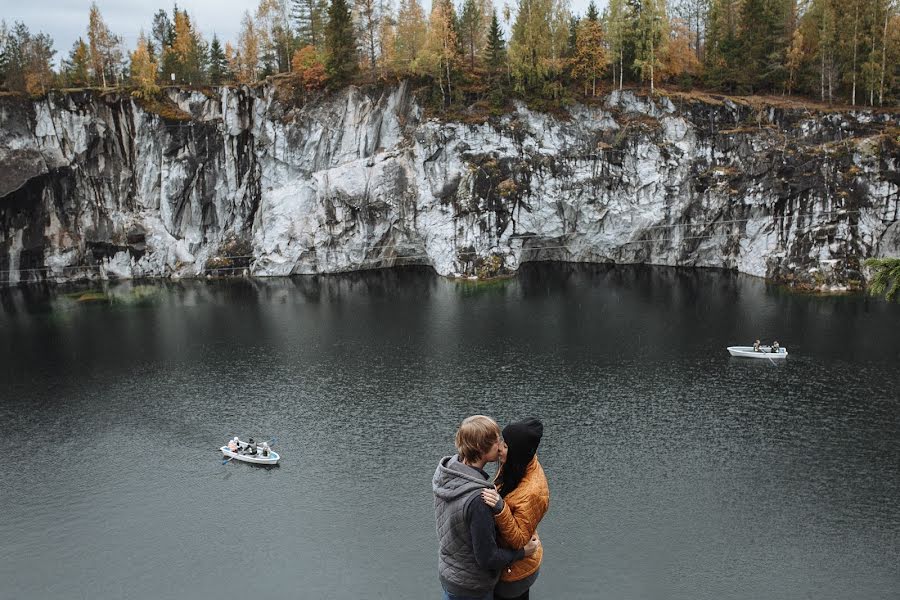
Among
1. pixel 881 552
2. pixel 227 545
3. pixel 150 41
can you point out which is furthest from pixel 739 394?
pixel 150 41

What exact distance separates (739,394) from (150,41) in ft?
324

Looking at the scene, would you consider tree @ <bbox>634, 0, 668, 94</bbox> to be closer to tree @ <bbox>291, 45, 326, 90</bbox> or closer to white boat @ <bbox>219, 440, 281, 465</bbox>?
tree @ <bbox>291, 45, 326, 90</bbox>

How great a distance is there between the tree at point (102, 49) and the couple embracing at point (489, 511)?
98.0m

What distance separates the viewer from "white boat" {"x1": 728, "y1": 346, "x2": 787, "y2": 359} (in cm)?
4656

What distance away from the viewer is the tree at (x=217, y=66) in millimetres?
89812

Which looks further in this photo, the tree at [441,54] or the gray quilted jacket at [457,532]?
the tree at [441,54]

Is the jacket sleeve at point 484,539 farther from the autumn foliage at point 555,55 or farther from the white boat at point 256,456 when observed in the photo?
the autumn foliage at point 555,55

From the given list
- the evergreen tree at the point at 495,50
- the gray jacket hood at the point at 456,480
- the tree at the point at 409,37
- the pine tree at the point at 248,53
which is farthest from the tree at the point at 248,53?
the gray jacket hood at the point at 456,480

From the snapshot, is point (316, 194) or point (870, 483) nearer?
point (870, 483)

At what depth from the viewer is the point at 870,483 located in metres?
30.0

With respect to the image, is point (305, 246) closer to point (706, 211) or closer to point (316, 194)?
point (316, 194)

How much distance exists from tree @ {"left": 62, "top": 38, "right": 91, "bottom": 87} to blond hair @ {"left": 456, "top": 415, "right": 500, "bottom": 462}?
97.6 meters

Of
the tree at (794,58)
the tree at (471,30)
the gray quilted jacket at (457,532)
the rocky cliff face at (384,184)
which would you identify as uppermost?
the tree at (471,30)

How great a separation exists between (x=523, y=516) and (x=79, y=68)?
103065mm
